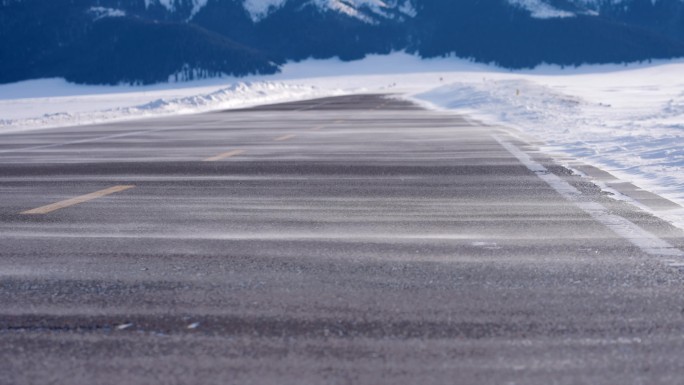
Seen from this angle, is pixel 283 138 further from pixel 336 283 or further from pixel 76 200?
pixel 336 283

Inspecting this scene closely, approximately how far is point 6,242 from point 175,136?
12585mm

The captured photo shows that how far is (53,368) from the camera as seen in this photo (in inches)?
138

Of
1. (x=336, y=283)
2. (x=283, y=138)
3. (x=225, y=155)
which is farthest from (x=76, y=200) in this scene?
(x=283, y=138)

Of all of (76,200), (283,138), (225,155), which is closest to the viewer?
(76,200)

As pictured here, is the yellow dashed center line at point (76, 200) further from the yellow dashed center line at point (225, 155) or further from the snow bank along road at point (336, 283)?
the yellow dashed center line at point (225, 155)

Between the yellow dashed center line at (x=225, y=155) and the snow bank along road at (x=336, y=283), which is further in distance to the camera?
the yellow dashed center line at (x=225, y=155)

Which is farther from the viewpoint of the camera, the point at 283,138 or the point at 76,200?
the point at 283,138

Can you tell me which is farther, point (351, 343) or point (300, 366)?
point (351, 343)

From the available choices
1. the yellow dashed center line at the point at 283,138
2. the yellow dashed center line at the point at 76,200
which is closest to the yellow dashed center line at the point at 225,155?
the yellow dashed center line at the point at 283,138

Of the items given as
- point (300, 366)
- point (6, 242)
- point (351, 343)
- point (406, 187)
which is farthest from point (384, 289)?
point (406, 187)

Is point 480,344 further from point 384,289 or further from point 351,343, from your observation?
point 384,289

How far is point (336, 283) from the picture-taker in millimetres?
4809

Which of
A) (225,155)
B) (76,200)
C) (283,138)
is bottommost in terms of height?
(283,138)

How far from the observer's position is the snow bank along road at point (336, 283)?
3.55m
